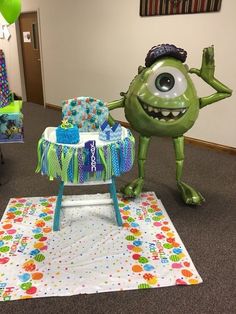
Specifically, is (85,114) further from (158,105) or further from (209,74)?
(209,74)

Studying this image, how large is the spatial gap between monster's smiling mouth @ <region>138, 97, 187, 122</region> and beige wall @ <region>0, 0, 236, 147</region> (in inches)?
55.6

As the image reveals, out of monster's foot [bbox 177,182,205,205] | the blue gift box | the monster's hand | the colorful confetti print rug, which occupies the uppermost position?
the monster's hand

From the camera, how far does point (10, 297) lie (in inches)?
54.8

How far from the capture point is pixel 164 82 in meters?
1.91

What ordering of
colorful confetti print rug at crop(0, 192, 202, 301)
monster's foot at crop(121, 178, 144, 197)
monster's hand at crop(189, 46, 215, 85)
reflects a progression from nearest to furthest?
colorful confetti print rug at crop(0, 192, 202, 301)
monster's hand at crop(189, 46, 215, 85)
monster's foot at crop(121, 178, 144, 197)

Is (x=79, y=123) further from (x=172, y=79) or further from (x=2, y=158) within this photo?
(x=2, y=158)

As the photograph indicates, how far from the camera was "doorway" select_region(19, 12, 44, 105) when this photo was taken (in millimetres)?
5258

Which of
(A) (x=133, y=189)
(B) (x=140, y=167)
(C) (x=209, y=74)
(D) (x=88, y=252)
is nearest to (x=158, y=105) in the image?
(C) (x=209, y=74)

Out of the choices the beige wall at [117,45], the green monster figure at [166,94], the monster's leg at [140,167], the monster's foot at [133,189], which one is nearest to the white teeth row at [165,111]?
the green monster figure at [166,94]

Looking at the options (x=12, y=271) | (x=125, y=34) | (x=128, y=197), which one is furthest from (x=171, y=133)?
(x=125, y=34)

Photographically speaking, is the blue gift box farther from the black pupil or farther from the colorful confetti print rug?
the black pupil

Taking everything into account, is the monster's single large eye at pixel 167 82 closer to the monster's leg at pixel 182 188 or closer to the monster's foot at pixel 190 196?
the monster's leg at pixel 182 188

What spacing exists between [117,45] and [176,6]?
1.01 meters

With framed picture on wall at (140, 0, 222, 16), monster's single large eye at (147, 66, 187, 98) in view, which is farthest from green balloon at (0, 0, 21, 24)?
framed picture on wall at (140, 0, 222, 16)
